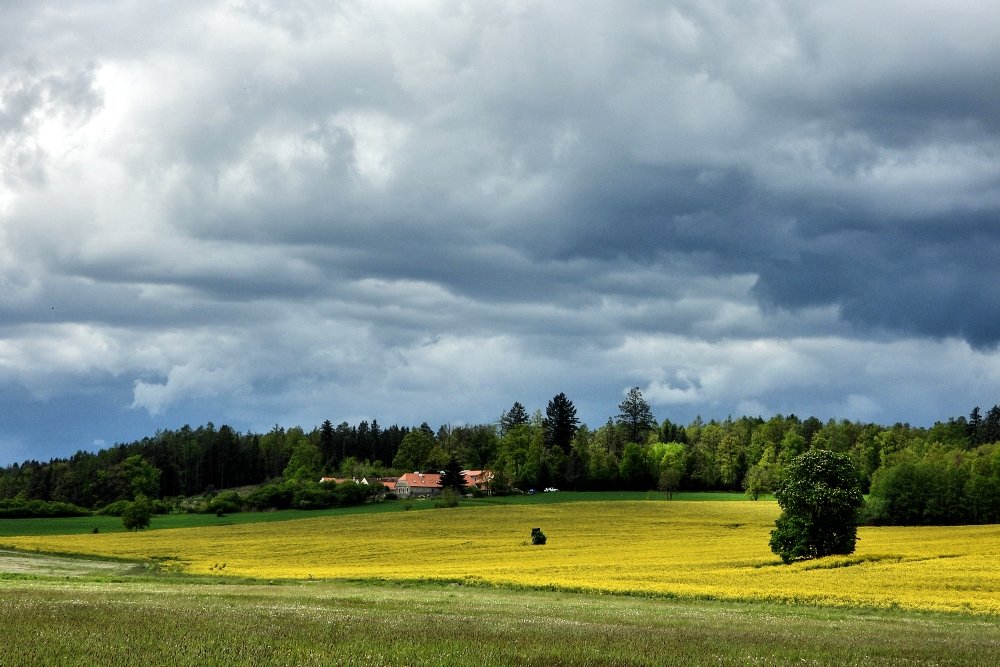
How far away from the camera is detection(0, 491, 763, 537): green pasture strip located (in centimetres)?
12838

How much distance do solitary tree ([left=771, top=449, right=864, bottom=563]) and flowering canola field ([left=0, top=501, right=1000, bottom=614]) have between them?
2132mm

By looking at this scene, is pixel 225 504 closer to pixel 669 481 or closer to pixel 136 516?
pixel 136 516

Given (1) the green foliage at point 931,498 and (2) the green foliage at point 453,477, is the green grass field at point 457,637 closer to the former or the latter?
(1) the green foliage at point 931,498

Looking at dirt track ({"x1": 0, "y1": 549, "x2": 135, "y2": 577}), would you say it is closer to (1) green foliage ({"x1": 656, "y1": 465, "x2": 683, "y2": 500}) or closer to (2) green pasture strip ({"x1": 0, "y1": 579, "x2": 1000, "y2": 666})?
(2) green pasture strip ({"x1": 0, "y1": 579, "x2": 1000, "y2": 666})

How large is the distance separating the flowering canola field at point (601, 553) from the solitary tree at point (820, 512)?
7.00ft

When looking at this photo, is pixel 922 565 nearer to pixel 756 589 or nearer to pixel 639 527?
pixel 756 589

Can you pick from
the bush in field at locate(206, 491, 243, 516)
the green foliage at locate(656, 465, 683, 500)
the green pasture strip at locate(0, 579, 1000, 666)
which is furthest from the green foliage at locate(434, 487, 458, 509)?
the green pasture strip at locate(0, 579, 1000, 666)

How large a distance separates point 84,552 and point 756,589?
209 ft

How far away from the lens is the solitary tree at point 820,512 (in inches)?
2803

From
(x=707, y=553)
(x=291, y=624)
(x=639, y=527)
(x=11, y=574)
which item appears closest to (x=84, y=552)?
(x=11, y=574)

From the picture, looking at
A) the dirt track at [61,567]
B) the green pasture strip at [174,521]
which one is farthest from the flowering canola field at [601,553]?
the green pasture strip at [174,521]

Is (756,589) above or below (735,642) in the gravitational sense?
below

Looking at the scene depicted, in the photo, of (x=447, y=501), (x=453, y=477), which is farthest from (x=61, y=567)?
(x=453, y=477)

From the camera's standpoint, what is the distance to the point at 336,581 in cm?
5334
